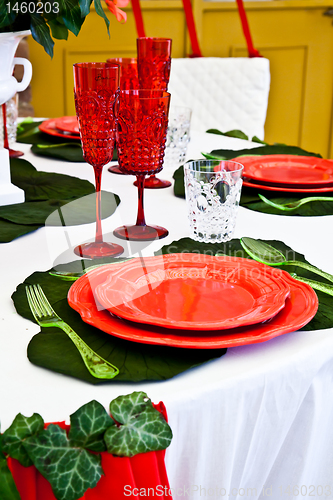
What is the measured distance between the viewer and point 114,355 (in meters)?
0.52

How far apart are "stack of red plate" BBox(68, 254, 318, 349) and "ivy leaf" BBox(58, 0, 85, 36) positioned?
484 mm

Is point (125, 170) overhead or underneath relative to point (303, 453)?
overhead

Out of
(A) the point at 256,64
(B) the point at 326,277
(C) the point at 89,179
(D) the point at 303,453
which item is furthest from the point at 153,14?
(D) the point at 303,453

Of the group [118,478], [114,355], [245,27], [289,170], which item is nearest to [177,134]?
[289,170]

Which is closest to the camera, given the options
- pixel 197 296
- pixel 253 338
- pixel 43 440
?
pixel 43 440

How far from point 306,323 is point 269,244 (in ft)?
0.95

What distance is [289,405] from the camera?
0.54 meters

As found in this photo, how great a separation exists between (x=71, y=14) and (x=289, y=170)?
58 centimetres

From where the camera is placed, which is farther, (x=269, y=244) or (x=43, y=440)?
(x=269, y=244)

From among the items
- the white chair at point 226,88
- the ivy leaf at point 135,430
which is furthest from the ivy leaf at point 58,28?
the white chair at point 226,88

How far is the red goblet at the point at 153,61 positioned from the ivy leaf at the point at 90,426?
2.85ft

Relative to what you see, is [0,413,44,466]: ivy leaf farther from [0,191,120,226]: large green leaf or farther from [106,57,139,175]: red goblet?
[106,57,139,175]: red goblet

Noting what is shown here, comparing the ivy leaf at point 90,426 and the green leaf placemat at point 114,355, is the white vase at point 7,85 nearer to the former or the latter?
the green leaf placemat at point 114,355

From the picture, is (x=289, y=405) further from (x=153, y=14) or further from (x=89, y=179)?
(x=153, y=14)
